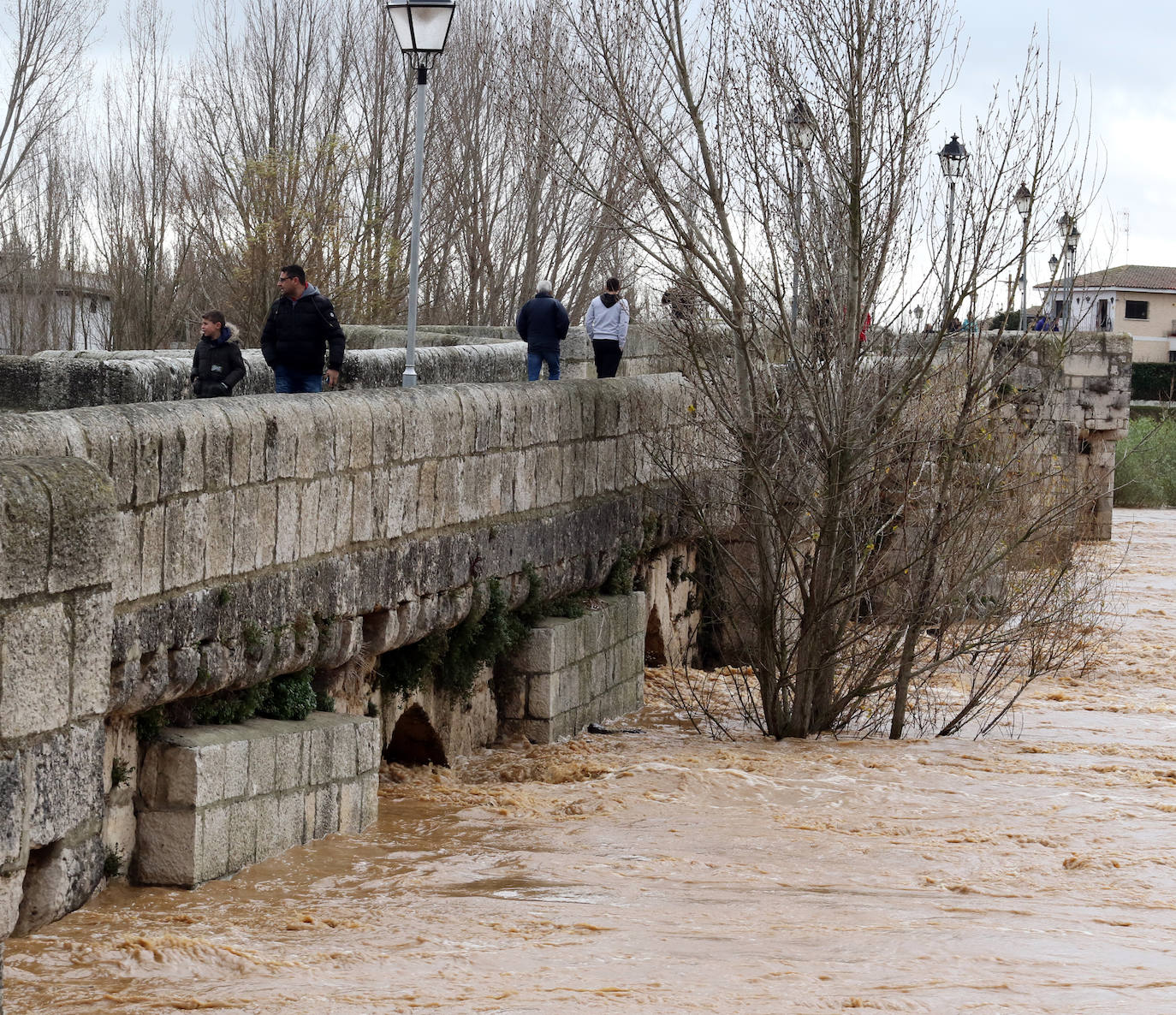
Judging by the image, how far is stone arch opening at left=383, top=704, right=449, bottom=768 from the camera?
8312 millimetres

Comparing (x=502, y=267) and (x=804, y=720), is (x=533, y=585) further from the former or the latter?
(x=502, y=267)

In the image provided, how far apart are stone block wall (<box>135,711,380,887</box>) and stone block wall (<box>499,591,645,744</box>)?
2482 mm

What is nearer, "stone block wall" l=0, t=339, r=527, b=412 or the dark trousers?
"stone block wall" l=0, t=339, r=527, b=412

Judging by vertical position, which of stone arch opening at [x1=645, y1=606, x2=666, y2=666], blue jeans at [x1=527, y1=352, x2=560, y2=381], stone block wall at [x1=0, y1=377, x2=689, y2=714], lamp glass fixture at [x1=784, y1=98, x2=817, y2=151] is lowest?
stone arch opening at [x1=645, y1=606, x2=666, y2=666]

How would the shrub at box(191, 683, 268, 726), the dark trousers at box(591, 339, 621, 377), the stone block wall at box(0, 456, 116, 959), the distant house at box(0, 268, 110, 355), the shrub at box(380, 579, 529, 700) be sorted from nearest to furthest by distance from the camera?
the stone block wall at box(0, 456, 116, 959), the shrub at box(191, 683, 268, 726), the shrub at box(380, 579, 529, 700), the dark trousers at box(591, 339, 621, 377), the distant house at box(0, 268, 110, 355)

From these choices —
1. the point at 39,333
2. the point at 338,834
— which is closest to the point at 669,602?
the point at 338,834

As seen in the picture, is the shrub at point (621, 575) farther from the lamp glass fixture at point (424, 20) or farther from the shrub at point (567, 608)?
the lamp glass fixture at point (424, 20)

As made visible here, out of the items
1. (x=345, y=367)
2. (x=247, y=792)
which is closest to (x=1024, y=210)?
(x=345, y=367)

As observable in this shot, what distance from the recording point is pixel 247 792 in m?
5.69

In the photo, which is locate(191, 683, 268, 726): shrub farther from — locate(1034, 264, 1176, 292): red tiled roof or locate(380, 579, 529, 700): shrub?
locate(1034, 264, 1176, 292): red tiled roof

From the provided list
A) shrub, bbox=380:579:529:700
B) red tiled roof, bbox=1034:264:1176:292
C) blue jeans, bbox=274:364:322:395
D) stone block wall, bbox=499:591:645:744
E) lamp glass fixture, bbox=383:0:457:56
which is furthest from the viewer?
red tiled roof, bbox=1034:264:1176:292

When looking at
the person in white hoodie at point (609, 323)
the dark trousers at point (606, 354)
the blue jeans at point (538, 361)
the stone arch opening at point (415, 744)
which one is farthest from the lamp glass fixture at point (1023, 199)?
the stone arch opening at point (415, 744)

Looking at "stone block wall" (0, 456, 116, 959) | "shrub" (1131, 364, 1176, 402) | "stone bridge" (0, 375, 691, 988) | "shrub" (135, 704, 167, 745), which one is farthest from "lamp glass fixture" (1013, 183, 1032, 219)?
"shrub" (1131, 364, 1176, 402)

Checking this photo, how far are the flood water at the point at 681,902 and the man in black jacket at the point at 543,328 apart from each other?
4.09 metres
